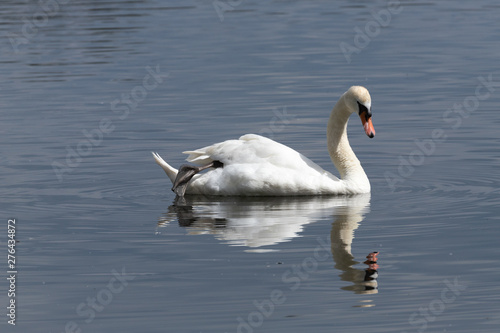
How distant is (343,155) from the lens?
12797 millimetres

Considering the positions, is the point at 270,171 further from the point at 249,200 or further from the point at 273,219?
the point at 273,219

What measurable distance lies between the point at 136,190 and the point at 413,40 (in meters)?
Answer: 14.6

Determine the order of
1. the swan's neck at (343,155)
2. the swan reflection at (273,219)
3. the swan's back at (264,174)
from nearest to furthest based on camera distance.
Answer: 1. the swan reflection at (273,219)
2. the swan's back at (264,174)
3. the swan's neck at (343,155)

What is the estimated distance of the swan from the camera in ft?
40.0

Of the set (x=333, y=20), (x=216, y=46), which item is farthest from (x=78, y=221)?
(x=333, y=20)

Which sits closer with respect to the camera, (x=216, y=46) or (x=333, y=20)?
(x=216, y=46)

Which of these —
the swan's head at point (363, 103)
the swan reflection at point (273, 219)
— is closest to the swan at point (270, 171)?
the swan's head at point (363, 103)

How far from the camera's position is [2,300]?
8391mm

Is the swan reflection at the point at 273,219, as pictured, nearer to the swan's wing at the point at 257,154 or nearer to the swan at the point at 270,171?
the swan at the point at 270,171

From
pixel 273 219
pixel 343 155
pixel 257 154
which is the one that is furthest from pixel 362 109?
pixel 273 219

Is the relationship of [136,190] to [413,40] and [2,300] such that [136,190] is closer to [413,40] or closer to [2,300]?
[2,300]

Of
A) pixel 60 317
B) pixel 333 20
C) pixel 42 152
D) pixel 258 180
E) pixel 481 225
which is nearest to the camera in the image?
pixel 60 317

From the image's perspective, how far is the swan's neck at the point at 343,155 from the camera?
12.4 meters

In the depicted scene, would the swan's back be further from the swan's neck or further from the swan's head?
the swan's head
